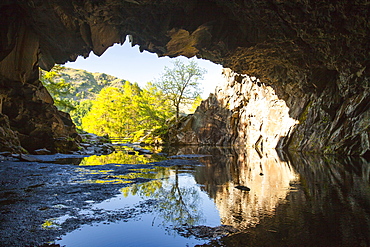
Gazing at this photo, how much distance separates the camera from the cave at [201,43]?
10336mm

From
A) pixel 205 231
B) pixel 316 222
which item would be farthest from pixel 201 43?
pixel 205 231

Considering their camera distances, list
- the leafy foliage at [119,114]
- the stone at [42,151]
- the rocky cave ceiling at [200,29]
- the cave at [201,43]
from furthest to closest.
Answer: the leafy foliage at [119,114]
the stone at [42,151]
the cave at [201,43]
the rocky cave ceiling at [200,29]

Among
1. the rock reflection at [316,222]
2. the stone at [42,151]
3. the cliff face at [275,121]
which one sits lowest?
the rock reflection at [316,222]

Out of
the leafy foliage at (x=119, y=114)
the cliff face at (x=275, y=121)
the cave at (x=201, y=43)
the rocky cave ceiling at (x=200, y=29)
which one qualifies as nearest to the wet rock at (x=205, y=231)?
the rocky cave ceiling at (x=200, y=29)

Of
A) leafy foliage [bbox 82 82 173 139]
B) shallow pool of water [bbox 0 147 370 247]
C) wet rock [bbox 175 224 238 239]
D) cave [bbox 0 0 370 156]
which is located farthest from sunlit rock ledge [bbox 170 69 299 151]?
wet rock [bbox 175 224 238 239]

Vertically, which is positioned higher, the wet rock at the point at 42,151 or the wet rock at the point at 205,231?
the wet rock at the point at 42,151

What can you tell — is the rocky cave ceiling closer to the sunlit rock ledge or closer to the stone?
the stone

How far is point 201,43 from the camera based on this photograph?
15.5 metres

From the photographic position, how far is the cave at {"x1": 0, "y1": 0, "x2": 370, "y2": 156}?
10336 millimetres

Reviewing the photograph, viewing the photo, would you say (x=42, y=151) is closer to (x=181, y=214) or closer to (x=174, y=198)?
(x=174, y=198)

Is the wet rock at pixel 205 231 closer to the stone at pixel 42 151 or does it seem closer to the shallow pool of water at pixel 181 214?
the shallow pool of water at pixel 181 214

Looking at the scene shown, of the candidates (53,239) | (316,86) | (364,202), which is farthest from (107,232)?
(316,86)

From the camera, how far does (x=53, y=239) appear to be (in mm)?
2289

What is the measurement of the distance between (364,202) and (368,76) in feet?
36.6
